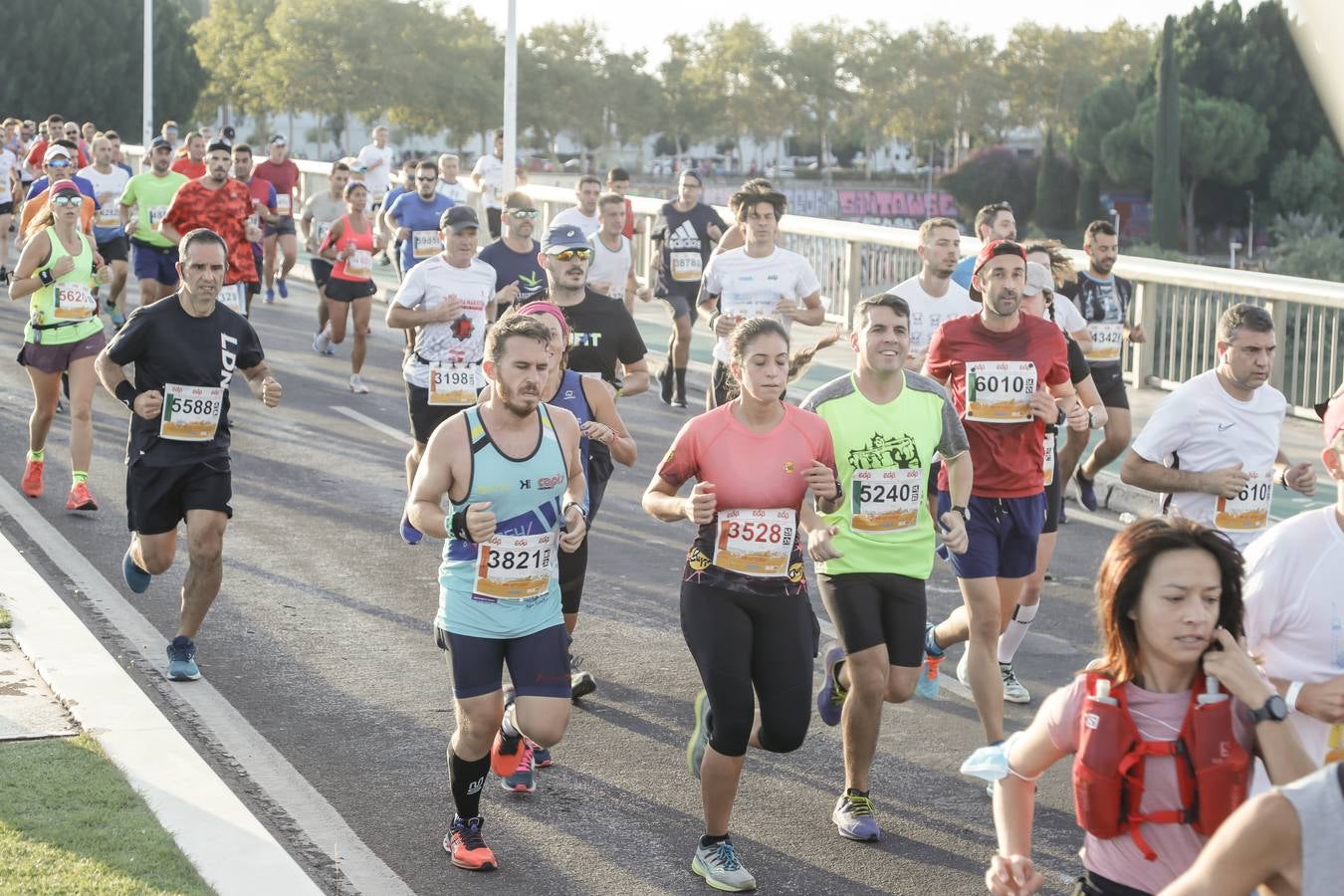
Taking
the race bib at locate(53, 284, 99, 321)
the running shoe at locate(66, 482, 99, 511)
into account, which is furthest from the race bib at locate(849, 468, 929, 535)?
the race bib at locate(53, 284, 99, 321)

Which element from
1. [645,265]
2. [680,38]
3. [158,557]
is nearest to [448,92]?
[680,38]

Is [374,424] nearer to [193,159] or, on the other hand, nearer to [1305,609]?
[193,159]

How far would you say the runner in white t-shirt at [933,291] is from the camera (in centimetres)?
986

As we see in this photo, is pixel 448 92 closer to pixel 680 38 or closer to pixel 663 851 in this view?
pixel 680 38

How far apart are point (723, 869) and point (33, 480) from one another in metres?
7.57

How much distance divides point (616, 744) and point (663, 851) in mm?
1216

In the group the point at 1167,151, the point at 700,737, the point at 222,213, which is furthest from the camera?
the point at 1167,151

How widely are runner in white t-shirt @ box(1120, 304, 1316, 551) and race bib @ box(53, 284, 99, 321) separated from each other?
23.2 ft

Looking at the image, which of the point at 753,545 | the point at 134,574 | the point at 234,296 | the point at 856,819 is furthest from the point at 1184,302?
the point at 753,545

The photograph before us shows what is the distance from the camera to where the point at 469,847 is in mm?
6344

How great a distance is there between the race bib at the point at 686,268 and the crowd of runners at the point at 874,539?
6.07 meters

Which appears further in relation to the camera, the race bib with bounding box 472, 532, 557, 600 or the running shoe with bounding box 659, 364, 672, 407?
the running shoe with bounding box 659, 364, 672, 407

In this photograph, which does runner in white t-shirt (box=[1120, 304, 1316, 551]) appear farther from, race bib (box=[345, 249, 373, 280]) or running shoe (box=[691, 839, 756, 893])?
race bib (box=[345, 249, 373, 280])

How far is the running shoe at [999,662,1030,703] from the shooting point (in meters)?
8.46
